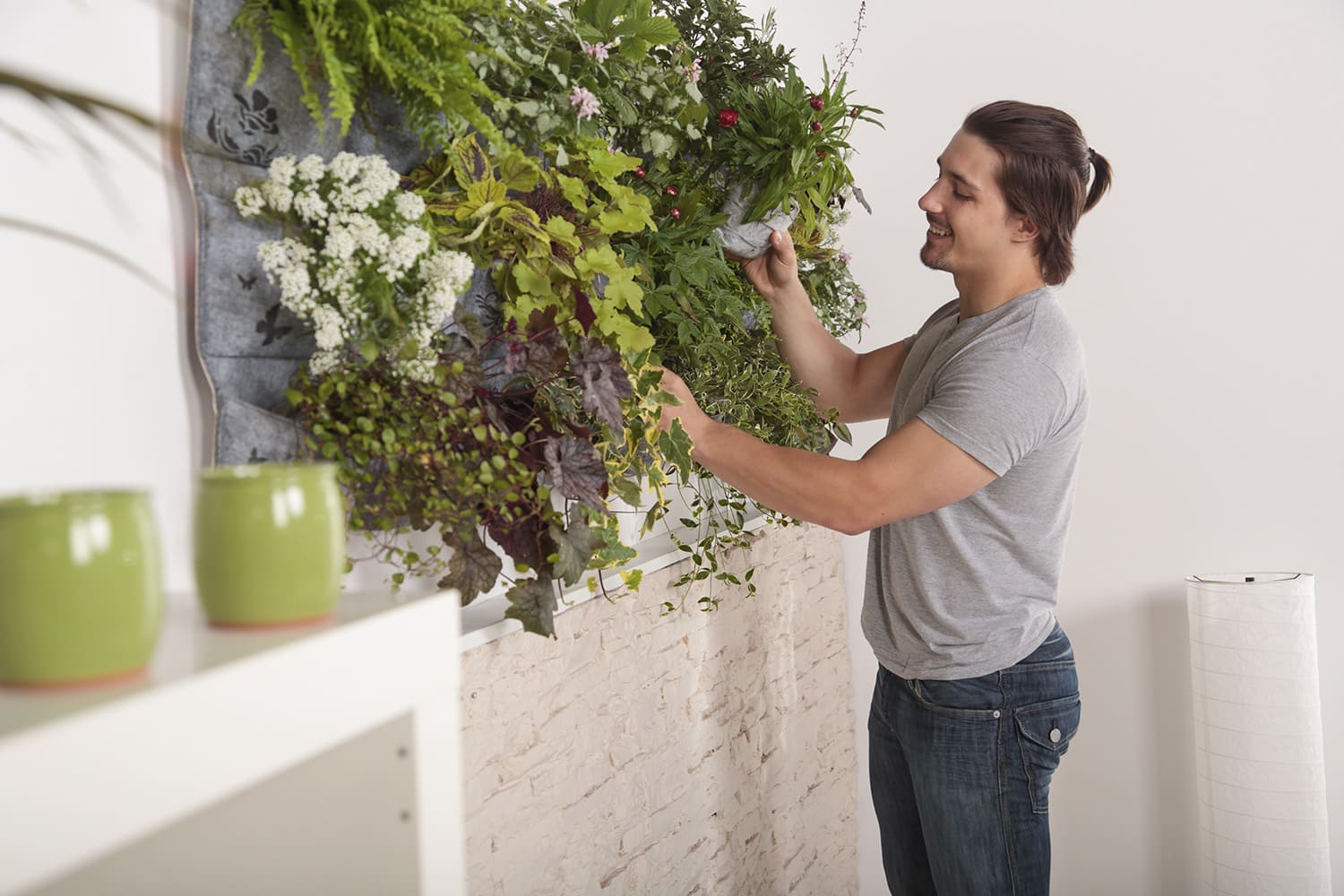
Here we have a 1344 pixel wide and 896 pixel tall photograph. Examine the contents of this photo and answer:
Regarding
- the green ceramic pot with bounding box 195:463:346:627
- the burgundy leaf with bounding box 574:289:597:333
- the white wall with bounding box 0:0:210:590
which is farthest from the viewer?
the burgundy leaf with bounding box 574:289:597:333

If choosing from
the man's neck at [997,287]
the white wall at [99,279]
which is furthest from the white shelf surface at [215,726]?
the man's neck at [997,287]

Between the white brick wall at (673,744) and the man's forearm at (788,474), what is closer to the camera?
the white brick wall at (673,744)

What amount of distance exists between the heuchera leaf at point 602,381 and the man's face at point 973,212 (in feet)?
2.86

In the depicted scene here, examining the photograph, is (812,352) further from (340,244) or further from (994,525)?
(340,244)

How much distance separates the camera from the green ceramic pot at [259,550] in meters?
0.67

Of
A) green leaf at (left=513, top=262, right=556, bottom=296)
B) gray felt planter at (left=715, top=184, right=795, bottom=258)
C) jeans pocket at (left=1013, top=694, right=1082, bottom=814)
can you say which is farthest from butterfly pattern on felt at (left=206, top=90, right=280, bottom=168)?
jeans pocket at (left=1013, top=694, right=1082, bottom=814)

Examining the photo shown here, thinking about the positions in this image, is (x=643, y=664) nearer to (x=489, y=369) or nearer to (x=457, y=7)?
(x=489, y=369)

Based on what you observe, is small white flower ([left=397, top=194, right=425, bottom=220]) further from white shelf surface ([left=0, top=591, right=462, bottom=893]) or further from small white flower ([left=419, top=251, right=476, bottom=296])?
white shelf surface ([left=0, top=591, right=462, bottom=893])

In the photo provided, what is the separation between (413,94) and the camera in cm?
112

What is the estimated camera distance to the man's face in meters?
1.88

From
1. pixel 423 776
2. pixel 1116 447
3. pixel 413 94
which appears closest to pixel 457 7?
pixel 413 94

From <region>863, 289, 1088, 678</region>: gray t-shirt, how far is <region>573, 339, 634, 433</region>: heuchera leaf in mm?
636

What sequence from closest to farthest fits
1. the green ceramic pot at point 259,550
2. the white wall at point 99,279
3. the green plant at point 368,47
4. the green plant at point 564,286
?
1. the green ceramic pot at point 259,550
2. the white wall at point 99,279
3. the green plant at point 368,47
4. the green plant at point 564,286

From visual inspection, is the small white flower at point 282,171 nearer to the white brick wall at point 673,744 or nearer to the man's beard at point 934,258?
the white brick wall at point 673,744
